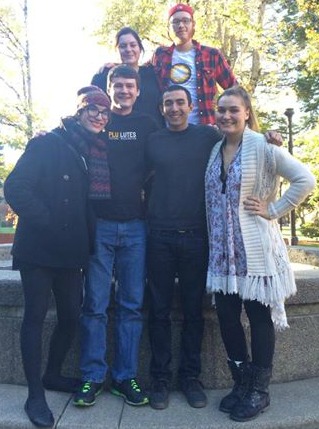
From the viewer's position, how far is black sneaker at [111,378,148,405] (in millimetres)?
3385

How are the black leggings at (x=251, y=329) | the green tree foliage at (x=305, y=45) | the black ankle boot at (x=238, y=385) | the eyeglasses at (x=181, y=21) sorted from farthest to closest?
the green tree foliage at (x=305, y=45) < the eyeglasses at (x=181, y=21) < the black ankle boot at (x=238, y=385) < the black leggings at (x=251, y=329)

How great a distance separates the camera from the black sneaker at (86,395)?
3.32 meters

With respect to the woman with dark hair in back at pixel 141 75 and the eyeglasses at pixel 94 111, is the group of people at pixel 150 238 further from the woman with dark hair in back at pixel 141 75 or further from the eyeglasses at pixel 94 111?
the woman with dark hair in back at pixel 141 75

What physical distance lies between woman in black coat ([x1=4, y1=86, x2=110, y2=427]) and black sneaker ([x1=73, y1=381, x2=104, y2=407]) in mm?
250

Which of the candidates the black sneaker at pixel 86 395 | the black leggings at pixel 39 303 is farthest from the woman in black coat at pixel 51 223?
the black sneaker at pixel 86 395

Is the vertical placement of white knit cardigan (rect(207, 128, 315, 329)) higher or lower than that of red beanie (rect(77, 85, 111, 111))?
lower

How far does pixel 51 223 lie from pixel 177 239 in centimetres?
87

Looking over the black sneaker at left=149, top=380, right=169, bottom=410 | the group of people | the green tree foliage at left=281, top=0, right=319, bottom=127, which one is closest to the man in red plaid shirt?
the group of people

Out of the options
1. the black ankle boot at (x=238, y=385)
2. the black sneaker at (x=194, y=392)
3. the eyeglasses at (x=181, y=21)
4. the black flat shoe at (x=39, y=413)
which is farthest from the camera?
the eyeglasses at (x=181, y=21)

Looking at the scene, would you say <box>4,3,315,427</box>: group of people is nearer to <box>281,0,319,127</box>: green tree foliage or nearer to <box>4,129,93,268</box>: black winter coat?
<box>4,129,93,268</box>: black winter coat

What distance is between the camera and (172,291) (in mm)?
3512

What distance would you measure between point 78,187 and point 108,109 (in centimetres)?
62

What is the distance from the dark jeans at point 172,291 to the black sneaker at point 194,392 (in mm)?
51

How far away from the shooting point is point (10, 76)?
22188 mm
